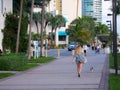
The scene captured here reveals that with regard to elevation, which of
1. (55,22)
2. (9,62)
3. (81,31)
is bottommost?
(9,62)

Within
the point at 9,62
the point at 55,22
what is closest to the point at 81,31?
the point at 55,22

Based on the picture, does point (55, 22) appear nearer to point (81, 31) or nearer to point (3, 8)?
point (81, 31)

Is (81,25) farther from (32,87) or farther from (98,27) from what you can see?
(32,87)

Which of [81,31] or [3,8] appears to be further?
[81,31]

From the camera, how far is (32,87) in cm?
1775

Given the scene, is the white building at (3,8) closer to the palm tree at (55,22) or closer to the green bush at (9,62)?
the green bush at (9,62)

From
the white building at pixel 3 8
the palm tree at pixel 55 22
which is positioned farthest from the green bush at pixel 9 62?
the palm tree at pixel 55 22

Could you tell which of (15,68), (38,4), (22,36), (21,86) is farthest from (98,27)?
(21,86)

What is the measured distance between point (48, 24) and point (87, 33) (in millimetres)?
13283

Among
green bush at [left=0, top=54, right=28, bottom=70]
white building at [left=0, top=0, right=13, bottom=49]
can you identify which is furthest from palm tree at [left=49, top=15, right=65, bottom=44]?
green bush at [left=0, top=54, right=28, bottom=70]

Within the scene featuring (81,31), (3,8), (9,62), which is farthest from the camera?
(81,31)

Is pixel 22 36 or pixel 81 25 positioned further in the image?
pixel 81 25

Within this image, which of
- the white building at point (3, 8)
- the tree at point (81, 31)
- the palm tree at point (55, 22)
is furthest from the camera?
the palm tree at point (55, 22)

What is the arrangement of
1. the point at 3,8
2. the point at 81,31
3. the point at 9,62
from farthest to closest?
the point at 81,31, the point at 3,8, the point at 9,62
